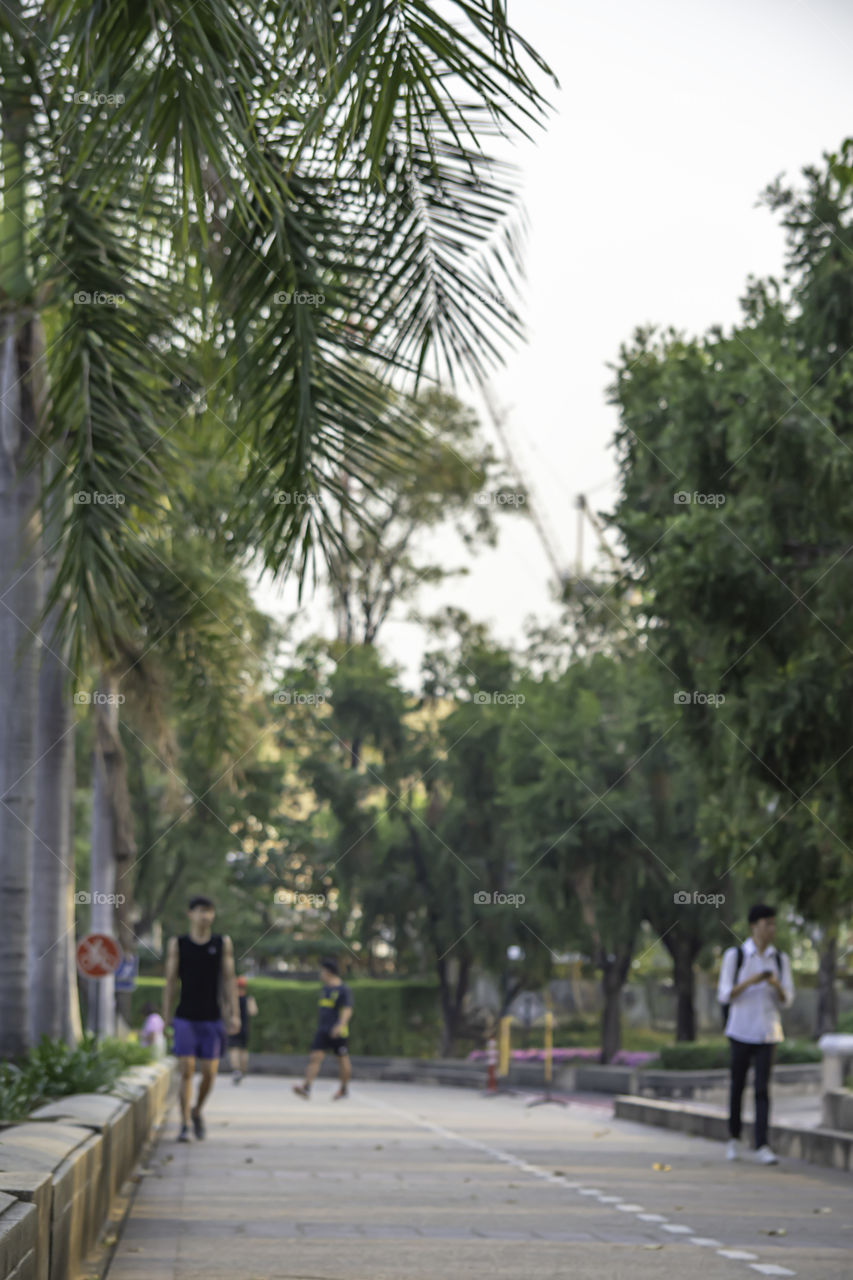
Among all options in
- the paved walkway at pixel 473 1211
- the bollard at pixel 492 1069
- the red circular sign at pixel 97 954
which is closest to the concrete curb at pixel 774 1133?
the paved walkway at pixel 473 1211

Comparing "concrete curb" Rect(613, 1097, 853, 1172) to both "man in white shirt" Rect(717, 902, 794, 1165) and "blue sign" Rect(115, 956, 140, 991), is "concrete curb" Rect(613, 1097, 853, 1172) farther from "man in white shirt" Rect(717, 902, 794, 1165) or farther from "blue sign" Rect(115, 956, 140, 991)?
"blue sign" Rect(115, 956, 140, 991)

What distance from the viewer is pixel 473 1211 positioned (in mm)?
10008

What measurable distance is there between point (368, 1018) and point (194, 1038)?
36.8 m

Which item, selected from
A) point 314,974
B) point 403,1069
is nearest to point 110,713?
point 403,1069

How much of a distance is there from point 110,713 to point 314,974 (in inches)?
1483

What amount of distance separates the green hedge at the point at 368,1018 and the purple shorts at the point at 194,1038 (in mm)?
36125

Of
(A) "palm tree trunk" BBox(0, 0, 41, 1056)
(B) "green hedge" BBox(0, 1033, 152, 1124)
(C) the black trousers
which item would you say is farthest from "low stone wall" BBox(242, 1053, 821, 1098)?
(A) "palm tree trunk" BBox(0, 0, 41, 1056)

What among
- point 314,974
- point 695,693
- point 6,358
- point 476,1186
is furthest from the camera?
point 314,974

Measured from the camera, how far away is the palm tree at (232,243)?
6.16 metres

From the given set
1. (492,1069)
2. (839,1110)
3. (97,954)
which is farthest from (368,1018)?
(839,1110)

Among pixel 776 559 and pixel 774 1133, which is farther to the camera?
pixel 776 559

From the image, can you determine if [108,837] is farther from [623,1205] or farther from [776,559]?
[623,1205]

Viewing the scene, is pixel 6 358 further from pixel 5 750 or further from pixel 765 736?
pixel 765 736

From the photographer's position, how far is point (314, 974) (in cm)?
5956
